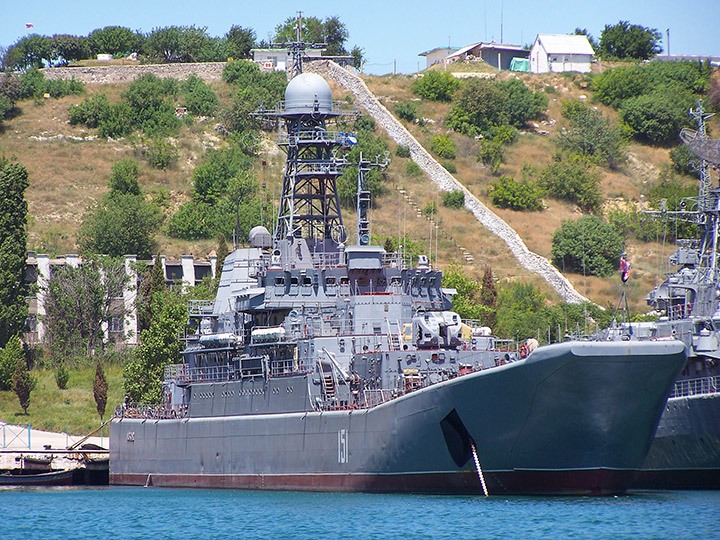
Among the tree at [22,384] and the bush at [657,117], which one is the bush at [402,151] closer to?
the bush at [657,117]

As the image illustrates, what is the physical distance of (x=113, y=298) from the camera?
82.9m

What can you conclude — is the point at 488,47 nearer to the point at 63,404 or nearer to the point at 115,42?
the point at 115,42

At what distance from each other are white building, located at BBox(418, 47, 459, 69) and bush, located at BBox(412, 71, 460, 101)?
13265 mm

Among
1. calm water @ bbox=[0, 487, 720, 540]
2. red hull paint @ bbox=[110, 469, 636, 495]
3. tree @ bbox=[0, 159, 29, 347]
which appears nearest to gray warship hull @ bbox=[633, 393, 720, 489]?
calm water @ bbox=[0, 487, 720, 540]

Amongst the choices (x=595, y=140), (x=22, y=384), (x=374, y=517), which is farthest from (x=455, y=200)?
(x=374, y=517)

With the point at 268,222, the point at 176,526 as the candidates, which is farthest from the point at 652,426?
the point at 268,222

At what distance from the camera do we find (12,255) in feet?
237

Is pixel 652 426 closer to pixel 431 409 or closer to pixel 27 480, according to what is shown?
pixel 431 409

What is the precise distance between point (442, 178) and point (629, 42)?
1696 inches

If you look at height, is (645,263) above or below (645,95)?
below

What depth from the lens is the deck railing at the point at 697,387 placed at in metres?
47.1

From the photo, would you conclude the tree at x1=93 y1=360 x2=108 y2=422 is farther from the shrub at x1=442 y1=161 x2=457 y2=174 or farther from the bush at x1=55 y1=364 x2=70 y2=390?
the shrub at x1=442 y1=161 x2=457 y2=174

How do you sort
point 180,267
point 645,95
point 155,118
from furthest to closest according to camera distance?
point 645,95 → point 155,118 → point 180,267

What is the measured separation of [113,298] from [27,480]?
29.7 metres
